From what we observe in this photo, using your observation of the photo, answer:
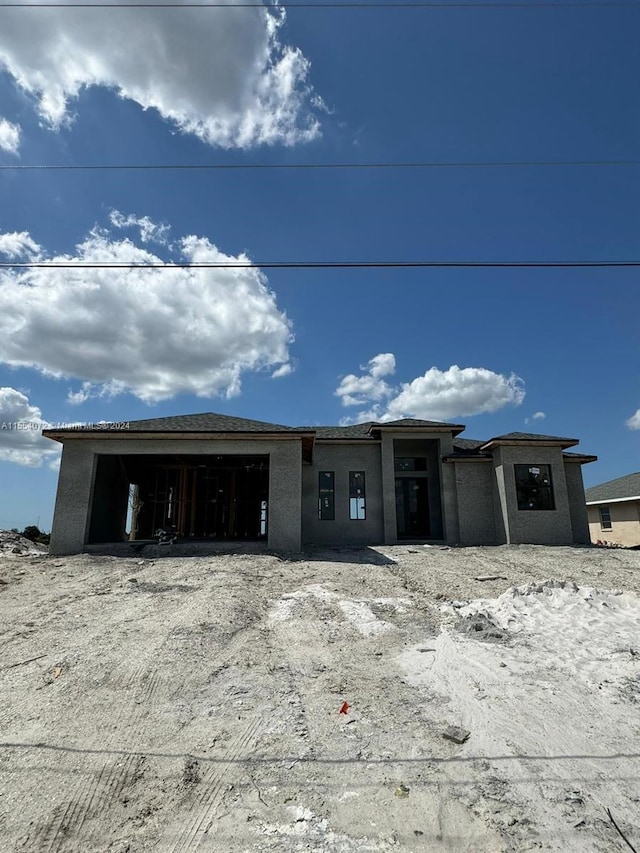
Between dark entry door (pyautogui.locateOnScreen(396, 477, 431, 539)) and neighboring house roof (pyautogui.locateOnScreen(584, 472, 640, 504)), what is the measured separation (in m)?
10.8

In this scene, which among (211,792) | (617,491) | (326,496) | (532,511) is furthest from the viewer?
(617,491)

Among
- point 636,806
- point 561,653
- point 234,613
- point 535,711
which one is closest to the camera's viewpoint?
point 636,806

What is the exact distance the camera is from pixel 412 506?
21016 millimetres

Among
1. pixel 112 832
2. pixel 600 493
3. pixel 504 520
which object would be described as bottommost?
pixel 112 832

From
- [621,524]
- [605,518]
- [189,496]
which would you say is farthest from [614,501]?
[189,496]

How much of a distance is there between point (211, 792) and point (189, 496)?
16721 mm

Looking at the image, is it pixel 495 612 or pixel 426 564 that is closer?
pixel 495 612

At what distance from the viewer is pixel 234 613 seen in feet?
23.4

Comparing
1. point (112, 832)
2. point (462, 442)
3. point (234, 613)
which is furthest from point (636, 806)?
point (462, 442)

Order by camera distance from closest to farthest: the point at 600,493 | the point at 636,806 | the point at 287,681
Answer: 1. the point at 636,806
2. the point at 287,681
3. the point at 600,493

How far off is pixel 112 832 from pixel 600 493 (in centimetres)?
3251

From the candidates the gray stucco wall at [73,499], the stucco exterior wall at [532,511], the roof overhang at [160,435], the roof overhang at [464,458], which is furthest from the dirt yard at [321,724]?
the roof overhang at [464,458]

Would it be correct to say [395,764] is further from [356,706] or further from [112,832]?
[112,832]

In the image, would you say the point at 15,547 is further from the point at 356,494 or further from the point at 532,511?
the point at 532,511
